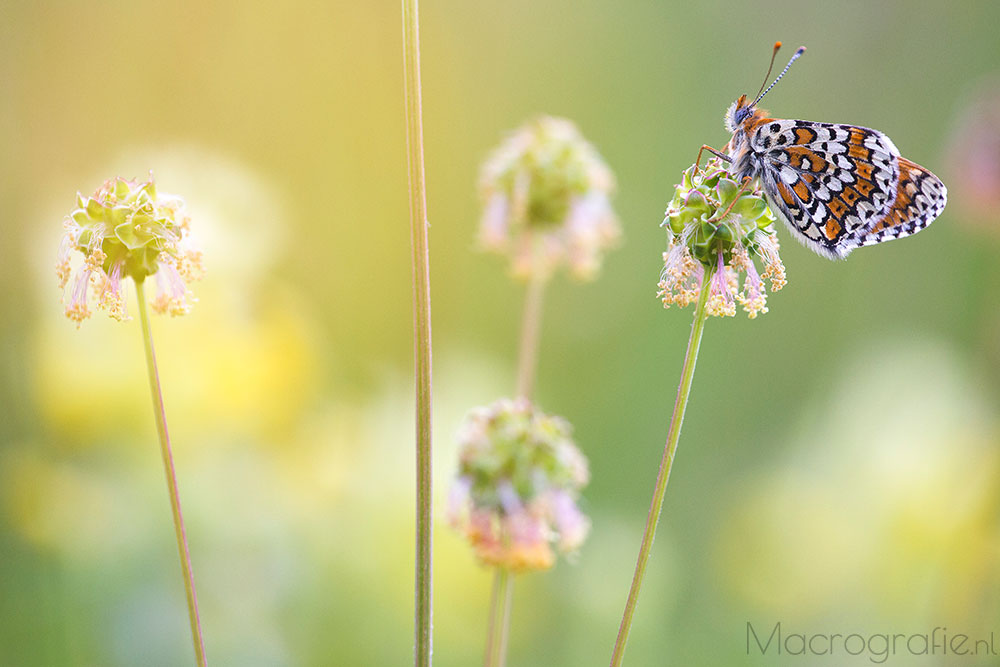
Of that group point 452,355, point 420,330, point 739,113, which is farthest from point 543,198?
point 452,355

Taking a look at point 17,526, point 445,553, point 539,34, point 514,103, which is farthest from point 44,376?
point 539,34

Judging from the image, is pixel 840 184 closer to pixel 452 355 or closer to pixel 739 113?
pixel 739 113

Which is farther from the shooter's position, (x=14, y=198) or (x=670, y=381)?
(x=670, y=381)

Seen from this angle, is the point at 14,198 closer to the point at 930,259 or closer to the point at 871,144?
the point at 871,144

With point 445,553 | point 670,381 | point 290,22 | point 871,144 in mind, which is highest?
point 290,22

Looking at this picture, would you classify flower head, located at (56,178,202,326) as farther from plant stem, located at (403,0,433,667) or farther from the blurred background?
the blurred background

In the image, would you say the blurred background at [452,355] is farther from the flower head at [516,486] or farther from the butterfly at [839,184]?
the butterfly at [839,184]

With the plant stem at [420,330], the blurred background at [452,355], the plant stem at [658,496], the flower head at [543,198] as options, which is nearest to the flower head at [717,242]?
the plant stem at [658,496]

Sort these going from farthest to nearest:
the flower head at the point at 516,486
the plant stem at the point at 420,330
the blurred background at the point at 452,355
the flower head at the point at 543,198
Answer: the blurred background at the point at 452,355
the flower head at the point at 543,198
the flower head at the point at 516,486
the plant stem at the point at 420,330

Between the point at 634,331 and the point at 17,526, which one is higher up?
the point at 634,331
